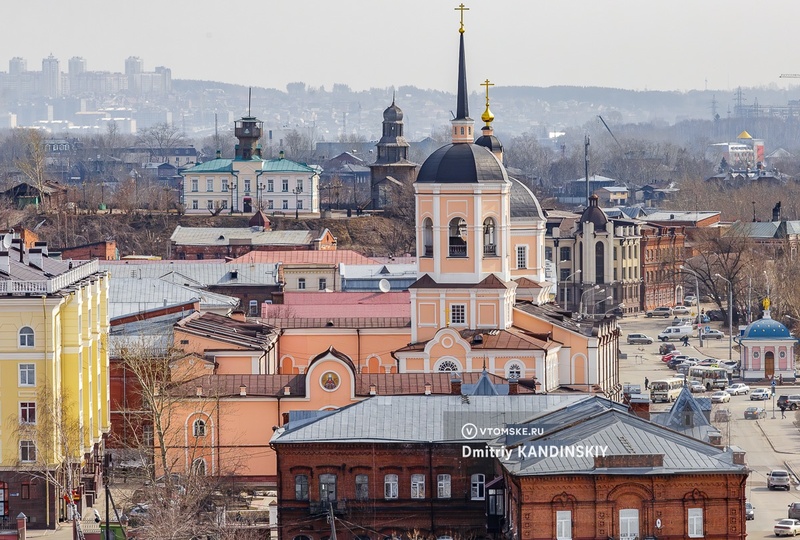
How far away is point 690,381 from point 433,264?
19851 millimetres

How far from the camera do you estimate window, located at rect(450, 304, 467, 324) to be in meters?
54.3

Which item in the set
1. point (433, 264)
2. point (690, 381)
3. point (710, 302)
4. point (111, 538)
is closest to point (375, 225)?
point (710, 302)

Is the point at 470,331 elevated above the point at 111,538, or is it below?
above

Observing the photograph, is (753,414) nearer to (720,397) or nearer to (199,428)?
(720,397)

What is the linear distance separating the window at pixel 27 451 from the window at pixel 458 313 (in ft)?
41.5

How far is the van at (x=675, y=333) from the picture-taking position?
8929cm

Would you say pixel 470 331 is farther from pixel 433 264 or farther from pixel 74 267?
pixel 74 267

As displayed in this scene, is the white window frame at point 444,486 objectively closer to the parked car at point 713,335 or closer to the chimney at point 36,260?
the chimney at point 36,260

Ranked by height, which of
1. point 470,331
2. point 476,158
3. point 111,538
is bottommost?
point 111,538

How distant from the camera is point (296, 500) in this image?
39438mm

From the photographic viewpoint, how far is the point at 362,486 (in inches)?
1553

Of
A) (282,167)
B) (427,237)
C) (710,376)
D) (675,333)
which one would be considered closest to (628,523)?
(427,237)

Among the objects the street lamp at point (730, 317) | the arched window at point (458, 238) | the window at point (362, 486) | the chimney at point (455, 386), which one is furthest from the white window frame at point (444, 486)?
the street lamp at point (730, 317)

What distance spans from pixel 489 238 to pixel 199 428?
10604mm
